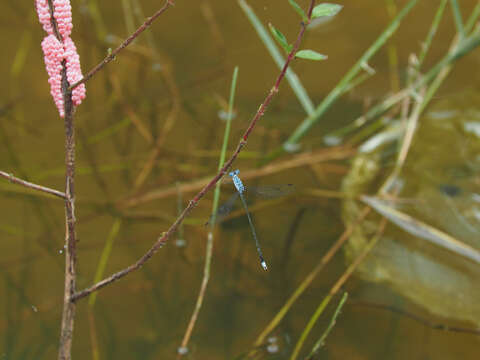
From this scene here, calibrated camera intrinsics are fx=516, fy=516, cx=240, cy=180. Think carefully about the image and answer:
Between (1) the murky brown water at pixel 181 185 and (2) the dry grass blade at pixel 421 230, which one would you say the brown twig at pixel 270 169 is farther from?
(2) the dry grass blade at pixel 421 230

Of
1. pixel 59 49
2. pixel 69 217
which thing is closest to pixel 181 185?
pixel 69 217

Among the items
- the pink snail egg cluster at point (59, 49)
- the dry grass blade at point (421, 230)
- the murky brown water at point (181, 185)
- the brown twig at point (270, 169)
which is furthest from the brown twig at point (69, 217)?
the dry grass blade at point (421, 230)

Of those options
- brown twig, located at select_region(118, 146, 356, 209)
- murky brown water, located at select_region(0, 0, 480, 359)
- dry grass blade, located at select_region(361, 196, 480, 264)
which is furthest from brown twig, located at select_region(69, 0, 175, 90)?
dry grass blade, located at select_region(361, 196, 480, 264)

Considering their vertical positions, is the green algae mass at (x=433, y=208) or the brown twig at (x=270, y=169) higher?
the brown twig at (x=270, y=169)

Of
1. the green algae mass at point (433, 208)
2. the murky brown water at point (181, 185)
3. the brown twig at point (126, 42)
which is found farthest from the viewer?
the green algae mass at point (433, 208)

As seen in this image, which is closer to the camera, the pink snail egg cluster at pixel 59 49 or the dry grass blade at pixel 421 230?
the pink snail egg cluster at pixel 59 49

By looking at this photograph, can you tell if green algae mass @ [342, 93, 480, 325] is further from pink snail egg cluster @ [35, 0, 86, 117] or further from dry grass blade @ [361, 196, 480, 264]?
pink snail egg cluster @ [35, 0, 86, 117]

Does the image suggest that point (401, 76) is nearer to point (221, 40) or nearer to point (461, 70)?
point (461, 70)

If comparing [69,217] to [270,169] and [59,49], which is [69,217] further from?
[270,169]
